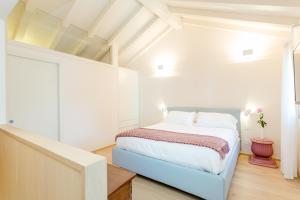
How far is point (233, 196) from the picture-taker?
208 cm

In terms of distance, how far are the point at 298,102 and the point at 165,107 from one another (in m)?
2.84

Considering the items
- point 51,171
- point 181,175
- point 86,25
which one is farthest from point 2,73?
point 181,175

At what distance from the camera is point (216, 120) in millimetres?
3430

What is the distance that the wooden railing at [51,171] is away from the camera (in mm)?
699

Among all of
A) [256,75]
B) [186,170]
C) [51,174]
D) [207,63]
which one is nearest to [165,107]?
[207,63]

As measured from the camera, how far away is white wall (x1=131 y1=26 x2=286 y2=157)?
Result: 3297mm

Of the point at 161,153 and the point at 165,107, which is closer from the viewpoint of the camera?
the point at 161,153

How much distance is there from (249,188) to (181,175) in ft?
3.27

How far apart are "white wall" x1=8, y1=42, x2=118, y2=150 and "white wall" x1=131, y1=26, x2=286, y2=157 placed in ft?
3.98

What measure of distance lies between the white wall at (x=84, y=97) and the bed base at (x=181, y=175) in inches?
47.7

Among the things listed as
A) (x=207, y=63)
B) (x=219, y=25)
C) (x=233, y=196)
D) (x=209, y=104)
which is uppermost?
(x=219, y=25)

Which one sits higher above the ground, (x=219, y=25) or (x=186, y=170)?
(x=219, y=25)

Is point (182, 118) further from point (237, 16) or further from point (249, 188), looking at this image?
point (237, 16)

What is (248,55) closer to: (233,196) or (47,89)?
(233,196)
